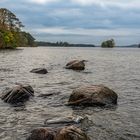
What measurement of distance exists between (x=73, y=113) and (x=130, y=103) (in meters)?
4.73

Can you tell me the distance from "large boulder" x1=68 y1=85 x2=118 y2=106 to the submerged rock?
661 cm

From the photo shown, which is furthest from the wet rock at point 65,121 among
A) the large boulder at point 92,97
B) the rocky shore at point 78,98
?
the large boulder at point 92,97

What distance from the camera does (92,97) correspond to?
19.8 metres

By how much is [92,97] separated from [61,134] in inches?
307

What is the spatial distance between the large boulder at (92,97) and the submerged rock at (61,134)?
21.7 feet

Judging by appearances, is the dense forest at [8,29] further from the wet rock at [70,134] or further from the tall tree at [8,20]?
the wet rock at [70,134]

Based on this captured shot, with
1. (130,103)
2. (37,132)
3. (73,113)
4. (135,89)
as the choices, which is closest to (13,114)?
(73,113)

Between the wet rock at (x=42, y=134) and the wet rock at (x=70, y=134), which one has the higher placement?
the wet rock at (x=70, y=134)

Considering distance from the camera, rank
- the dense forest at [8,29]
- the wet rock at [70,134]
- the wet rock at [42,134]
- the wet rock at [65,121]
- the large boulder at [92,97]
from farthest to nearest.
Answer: the dense forest at [8,29] < the large boulder at [92,97] < the wet rock at [65,121] < the wet rock at [42,134] < the wet rock at [70,134]

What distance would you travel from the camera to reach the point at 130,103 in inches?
832

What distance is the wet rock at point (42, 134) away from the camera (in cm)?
1301

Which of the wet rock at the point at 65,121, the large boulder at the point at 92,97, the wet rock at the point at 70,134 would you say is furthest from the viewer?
the large boulder at the point at 92,97

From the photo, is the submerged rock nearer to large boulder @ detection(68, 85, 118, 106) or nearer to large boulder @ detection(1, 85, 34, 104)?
large boulder @ detection(68, 85, 118, 106)

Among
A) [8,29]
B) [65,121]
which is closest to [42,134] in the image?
[65,121]
